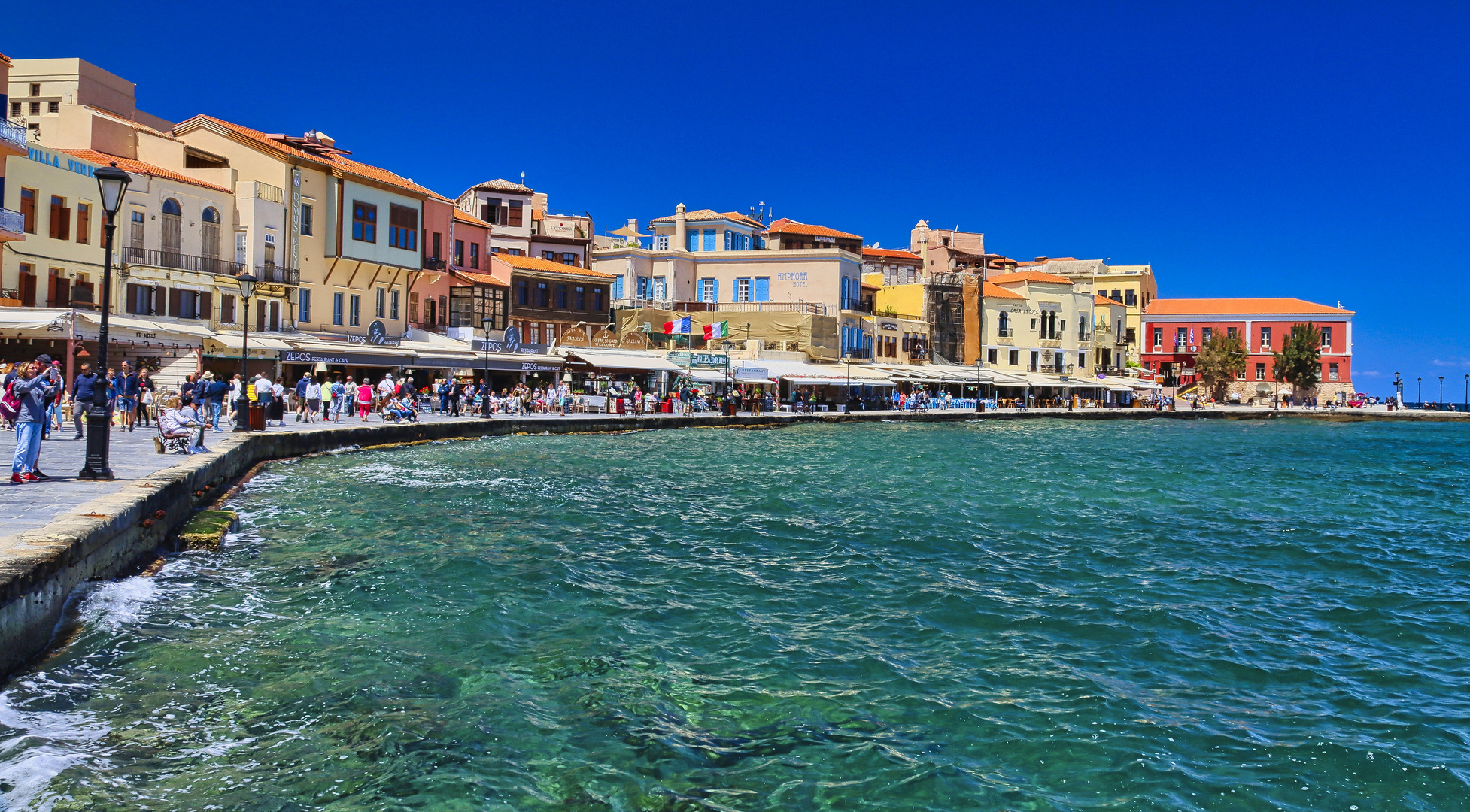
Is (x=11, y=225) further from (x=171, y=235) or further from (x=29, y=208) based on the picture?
(x=171, y=235)

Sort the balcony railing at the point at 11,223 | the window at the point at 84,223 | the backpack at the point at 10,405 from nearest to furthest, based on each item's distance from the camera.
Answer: the backpack at the point at 10,405 → the balcony railing at the point at 11,223 → the window at the point at 84,223

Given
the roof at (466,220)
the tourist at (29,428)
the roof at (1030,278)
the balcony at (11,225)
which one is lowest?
the tourist at (29,428)

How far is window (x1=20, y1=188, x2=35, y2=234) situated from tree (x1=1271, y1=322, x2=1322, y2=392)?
3018 inches

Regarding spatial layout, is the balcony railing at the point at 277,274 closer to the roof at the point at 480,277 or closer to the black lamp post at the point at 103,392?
the roof at the point at 480,277

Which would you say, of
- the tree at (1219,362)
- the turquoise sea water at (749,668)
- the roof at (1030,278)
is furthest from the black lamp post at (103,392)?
the tree at (1219,362)

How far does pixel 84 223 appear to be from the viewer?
3050 centimetres

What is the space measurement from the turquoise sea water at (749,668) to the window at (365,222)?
26391mm

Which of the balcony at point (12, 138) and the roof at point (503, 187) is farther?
the roof at point (503, 187)

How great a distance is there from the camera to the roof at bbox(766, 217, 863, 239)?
63.8 m

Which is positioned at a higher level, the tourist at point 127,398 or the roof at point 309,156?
the roof at point 309,156

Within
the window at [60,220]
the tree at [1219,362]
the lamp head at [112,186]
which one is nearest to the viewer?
the lamp head at [112,186]

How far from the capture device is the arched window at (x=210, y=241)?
34219 mm

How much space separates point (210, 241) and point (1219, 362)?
68.3 meters

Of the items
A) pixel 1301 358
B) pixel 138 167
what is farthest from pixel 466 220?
pixel 1301 358
